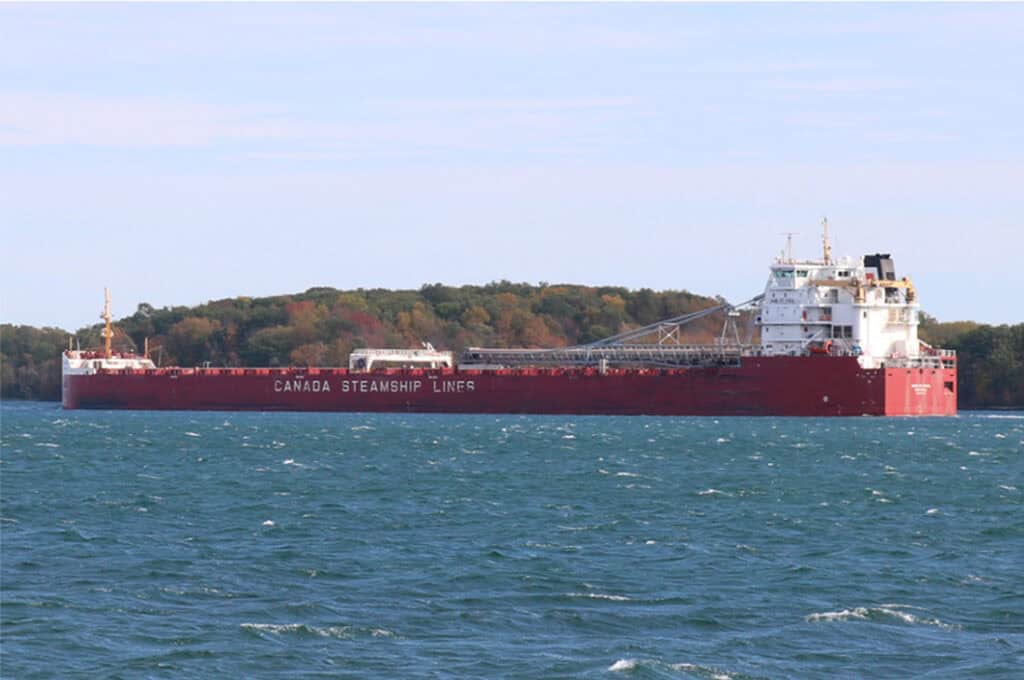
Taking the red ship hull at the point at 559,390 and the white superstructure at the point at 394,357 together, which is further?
the white superstructure at the point at 394,357

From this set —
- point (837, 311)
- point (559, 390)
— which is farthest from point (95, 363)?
point (837, 311)

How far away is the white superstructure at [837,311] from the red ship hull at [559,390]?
1.91m

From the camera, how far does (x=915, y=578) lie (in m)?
24.3

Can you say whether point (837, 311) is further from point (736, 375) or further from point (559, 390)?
point (559, 390)

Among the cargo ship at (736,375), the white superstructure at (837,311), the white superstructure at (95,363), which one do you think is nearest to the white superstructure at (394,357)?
the cargo ship at (736,375)

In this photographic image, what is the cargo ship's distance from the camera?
2913 inches

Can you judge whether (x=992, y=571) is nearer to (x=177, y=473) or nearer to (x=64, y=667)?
(x=64, y=667)

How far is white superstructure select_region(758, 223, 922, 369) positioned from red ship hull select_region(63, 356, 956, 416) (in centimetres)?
191

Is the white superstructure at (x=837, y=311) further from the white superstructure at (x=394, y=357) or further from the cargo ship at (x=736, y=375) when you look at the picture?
the white superstructure at (x=394, y=357)

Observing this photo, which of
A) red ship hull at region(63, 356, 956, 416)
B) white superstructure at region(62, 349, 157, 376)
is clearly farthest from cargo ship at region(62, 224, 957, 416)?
white superstructure at region(62, 349, 157, 376)

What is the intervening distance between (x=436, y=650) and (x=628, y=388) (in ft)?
196

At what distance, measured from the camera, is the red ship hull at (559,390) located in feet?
242

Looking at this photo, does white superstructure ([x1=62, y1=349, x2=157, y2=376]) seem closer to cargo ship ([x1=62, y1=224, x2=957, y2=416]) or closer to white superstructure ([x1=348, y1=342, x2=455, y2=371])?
cargo ship ([x1=62, y1=224, x2=957, y2=416])

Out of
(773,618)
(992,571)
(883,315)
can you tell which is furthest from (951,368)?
(773,618)
